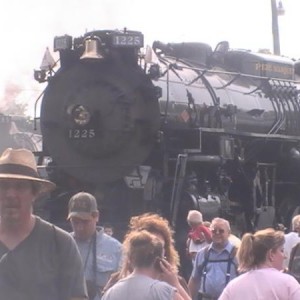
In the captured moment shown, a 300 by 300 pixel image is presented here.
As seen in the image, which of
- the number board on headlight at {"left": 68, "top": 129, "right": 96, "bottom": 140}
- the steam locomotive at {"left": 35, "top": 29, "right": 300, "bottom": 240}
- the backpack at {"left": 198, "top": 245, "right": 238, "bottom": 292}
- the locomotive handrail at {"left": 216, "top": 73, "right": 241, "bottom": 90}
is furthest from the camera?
the locomotive handrail at {"left": 216, "top": 73, "right": 241, "bottom": 90}

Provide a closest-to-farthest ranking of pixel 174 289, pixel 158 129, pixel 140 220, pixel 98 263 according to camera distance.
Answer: pixel 174 289 → pixel 140 220 → pixel 98 263 → pixel 158 129

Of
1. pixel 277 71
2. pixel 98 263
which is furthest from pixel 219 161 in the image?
pixel 98 263

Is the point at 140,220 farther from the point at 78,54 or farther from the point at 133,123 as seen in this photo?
the point at 78,54

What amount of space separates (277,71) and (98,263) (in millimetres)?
10178

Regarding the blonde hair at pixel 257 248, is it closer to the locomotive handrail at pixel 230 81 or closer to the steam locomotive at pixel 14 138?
the locomotive handrail at pixel 230 81

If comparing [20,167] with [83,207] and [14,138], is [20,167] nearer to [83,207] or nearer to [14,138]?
[83,207]

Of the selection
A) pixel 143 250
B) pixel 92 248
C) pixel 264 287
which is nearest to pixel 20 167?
pixel 143 250

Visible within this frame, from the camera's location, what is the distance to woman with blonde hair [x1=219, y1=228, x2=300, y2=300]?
5.62 metres

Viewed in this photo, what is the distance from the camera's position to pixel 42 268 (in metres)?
4.54

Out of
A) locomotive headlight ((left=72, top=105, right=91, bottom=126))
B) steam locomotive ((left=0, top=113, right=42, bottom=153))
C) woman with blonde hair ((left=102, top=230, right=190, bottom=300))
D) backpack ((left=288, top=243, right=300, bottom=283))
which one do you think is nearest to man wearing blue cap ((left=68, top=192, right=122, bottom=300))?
woman with blonde hair ((left=102, top=230, right=190, bottom=300))

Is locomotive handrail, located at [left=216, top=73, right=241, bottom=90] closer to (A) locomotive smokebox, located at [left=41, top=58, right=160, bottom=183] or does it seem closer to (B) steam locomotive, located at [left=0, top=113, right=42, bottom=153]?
(A) locomotive smokebox, located at [left=41, top=58, right=160, bottom=183]

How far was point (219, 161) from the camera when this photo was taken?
13.1m

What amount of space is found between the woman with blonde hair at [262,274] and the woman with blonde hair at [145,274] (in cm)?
53

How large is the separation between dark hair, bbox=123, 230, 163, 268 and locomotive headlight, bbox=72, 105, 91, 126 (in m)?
7.68
